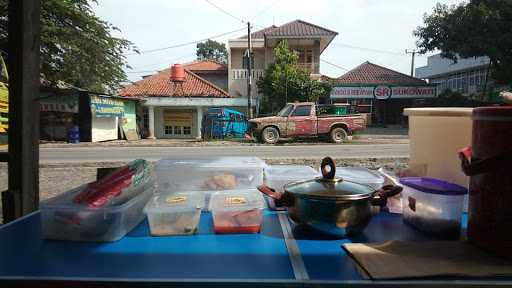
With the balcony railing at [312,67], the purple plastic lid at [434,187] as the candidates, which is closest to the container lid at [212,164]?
the purple plastic lid at [434,187]

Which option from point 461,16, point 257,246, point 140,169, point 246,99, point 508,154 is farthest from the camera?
point 246,99

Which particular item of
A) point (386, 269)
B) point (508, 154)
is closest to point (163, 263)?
point (386, 269)

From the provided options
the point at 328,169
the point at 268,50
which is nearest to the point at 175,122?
the point at 268,50


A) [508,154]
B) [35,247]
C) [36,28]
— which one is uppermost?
[36,28]

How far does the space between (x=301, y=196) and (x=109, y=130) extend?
22.2m

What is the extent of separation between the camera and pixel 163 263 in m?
1.12

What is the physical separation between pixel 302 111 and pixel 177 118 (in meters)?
10.9

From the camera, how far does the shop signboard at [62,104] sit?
67.5ft

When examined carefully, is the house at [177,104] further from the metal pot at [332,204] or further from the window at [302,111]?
the metal pot at [332,204]

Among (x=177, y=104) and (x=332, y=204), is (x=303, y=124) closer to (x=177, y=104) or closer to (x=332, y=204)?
(x=177, y=104)

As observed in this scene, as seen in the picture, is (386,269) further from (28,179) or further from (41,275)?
(28,179)

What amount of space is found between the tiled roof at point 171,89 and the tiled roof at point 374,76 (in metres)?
9.66

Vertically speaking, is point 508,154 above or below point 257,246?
above

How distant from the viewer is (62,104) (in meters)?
20.8
